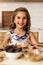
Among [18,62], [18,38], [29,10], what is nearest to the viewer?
[18,62]

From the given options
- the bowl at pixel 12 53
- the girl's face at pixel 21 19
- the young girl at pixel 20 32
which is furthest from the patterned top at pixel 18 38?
the bowl at pixel 12 53

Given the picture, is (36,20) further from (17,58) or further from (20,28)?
(17,58)

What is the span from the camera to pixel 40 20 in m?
3.19

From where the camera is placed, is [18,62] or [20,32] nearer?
[18,62]

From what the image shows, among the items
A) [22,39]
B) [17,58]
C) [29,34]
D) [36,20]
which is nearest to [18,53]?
[17,58]

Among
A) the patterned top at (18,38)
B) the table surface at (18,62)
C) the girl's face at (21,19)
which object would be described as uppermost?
the girl's face at (21,19)

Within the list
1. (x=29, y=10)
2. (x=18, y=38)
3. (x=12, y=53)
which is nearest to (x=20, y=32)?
(x=18, y=38)

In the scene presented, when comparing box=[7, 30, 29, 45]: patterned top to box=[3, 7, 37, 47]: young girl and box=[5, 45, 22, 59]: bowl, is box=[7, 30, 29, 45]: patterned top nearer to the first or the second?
box=[3, 7, 37, 47]: young girl

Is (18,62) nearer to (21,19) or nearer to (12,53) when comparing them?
(12,53)

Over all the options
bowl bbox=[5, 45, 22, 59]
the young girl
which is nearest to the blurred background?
the young girl

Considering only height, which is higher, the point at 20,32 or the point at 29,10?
the point at 29,10

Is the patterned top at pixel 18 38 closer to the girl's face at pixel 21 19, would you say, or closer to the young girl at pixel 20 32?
the young girl at pixel 20 32

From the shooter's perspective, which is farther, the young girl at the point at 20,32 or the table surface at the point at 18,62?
the young girl at the point at 20,32

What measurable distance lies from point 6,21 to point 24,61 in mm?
2225
